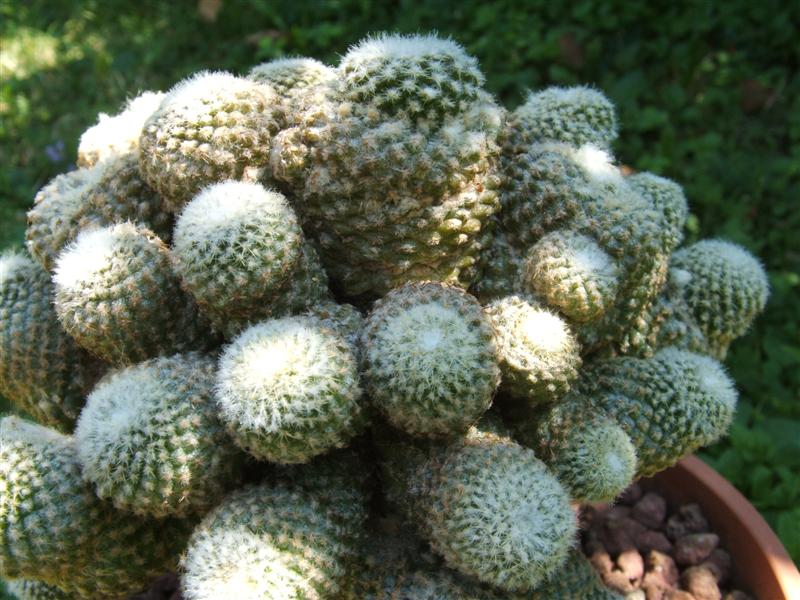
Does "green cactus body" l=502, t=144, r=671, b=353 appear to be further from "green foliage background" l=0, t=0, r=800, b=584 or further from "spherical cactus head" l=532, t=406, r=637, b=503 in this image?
"green foliage background" l=0, t=0, r=800, b=584

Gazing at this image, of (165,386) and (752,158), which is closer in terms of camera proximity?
(165,386)

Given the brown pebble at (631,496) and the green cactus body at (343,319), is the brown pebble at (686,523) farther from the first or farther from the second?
the green cactus body at (343,319)

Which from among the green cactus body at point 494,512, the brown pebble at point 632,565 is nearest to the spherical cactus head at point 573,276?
the green cactus body at point 494,512

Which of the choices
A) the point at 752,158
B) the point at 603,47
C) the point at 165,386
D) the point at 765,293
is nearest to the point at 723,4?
the point at 603,47

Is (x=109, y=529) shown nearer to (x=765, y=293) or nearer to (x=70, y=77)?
(x=765, y=293)

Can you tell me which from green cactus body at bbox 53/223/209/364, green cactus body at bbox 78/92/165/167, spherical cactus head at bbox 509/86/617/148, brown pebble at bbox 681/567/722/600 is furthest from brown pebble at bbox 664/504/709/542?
green cactus body at bbox 78/92/165/167

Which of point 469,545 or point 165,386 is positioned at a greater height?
point 165,386

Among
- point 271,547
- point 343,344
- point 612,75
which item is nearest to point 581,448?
point 343,344
